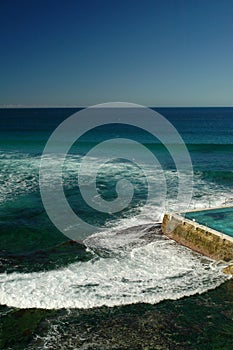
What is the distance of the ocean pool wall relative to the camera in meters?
12.3

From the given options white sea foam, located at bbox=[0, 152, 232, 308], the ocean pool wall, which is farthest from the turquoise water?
white sea foam, located at bbox=[0, 152, 232, 308]

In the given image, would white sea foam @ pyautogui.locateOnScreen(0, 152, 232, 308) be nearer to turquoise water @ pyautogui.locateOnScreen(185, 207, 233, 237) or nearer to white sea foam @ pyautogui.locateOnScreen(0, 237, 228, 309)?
white sea foam @ pyautogui.locateOnScreen(0, 237, 228, 309)

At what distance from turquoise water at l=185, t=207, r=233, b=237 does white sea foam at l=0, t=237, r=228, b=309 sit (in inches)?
55.2

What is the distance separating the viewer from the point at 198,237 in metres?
13.2

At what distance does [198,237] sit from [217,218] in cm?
171

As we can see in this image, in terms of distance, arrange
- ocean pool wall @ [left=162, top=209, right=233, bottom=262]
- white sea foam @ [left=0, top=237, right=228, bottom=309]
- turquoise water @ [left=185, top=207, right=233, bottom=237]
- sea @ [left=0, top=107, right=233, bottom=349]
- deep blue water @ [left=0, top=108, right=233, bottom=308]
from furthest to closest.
A: turquoise water @ [left=185, top=207, right=233, bottom=237], ocean pool wall @ [left=162, top=209, right=233, bottom=262], deep blue water @ [left=0, top=108, right=233, bottom=308], white sea foam @ [left=0, top=237, right=228, bottom=309], sea @ [left=0, top=107, right=233, bottom=349]

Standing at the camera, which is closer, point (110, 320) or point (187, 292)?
point (110, 320)

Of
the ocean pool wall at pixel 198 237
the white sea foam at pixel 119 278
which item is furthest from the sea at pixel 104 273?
the ocean pool wall at pixel 198 237

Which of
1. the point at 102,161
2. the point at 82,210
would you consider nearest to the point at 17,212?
the point at 82,210

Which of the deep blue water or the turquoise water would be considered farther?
the turquoise water

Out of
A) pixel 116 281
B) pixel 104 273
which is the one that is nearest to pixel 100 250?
pixel 104 273

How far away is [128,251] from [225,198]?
8.64 metres

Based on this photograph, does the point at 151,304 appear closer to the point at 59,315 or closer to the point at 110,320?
the point at 110,320

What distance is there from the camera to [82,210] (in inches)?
734
